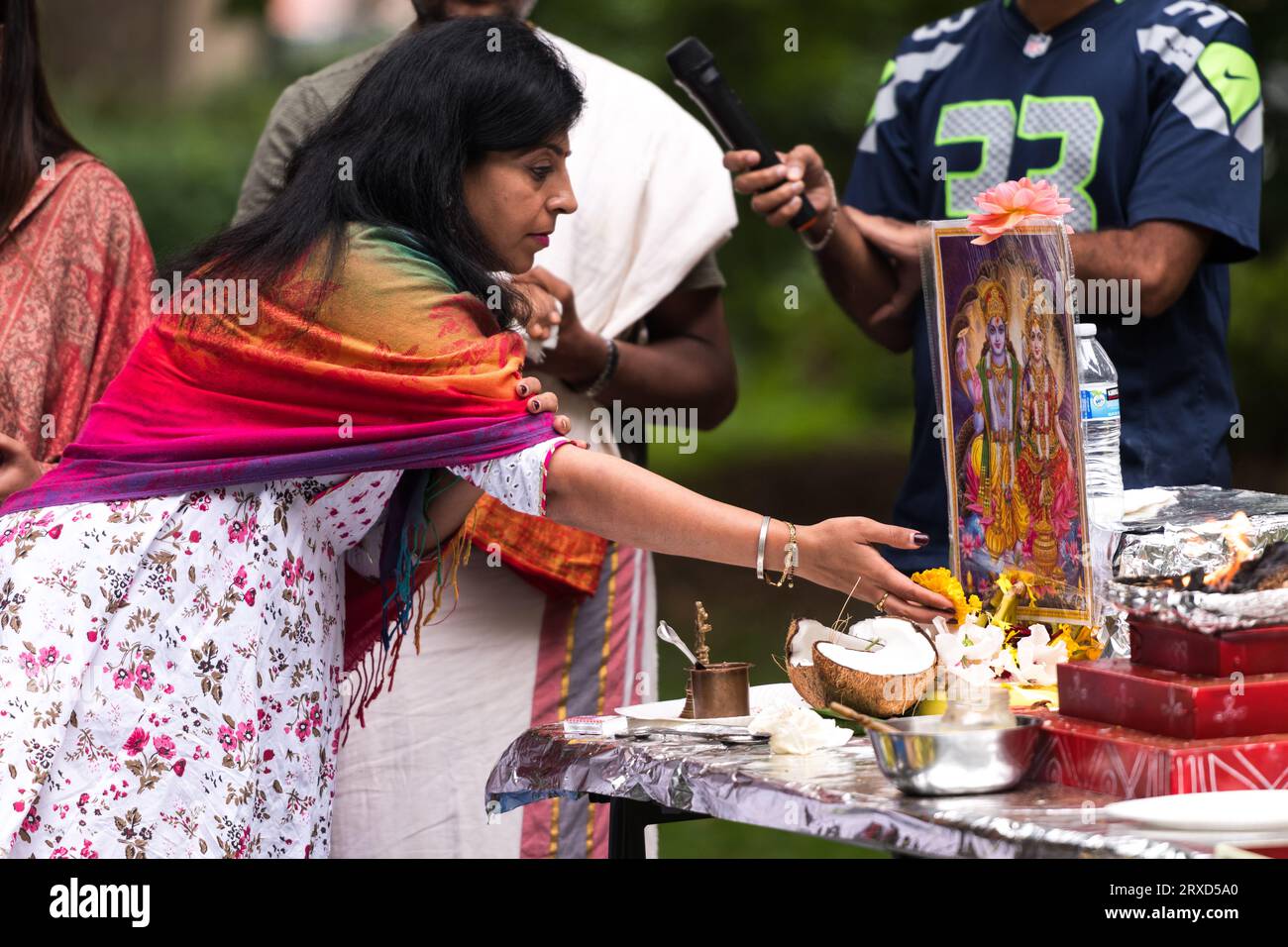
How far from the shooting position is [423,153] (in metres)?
2.67

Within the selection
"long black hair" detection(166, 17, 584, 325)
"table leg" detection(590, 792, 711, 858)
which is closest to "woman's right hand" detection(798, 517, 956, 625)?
"table leg" detection(590, 792, 711, 858)

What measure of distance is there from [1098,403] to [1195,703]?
0.67 m

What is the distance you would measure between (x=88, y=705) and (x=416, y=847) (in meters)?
1.19

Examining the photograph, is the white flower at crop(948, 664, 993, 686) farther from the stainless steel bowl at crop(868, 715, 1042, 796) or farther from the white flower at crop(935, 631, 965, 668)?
the stainless steel bowl at crop(868, 715, 1042, 796)

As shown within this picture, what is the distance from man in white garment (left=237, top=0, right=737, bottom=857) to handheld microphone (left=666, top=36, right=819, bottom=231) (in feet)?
1.10

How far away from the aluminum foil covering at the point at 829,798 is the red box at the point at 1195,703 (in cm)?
12

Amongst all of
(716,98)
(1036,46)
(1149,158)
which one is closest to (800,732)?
(716,98)

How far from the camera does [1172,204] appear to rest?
3.25m

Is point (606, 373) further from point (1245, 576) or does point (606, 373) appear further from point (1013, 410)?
point (1245, 576)

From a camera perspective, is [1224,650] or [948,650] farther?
[948,650]

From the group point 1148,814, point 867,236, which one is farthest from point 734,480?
point 1148,814

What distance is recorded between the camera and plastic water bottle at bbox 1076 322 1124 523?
2.55 metres

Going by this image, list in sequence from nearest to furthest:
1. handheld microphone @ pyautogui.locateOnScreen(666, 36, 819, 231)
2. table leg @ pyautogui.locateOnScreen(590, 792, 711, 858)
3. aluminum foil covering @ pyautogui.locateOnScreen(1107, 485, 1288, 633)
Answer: aluminum foil covering @ pyautogui.locateOnScreen(1107, 485, 1288, 633)
table leg @ pyautogui.locateOnScreen(590, 792, 711, 858)
handheld microphone @ pyautogui.locateOnScreen(666, 36, 819, 231)

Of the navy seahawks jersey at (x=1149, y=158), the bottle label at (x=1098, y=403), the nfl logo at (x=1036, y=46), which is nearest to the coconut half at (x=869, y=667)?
the bottle label at (x=1098, y=403)
